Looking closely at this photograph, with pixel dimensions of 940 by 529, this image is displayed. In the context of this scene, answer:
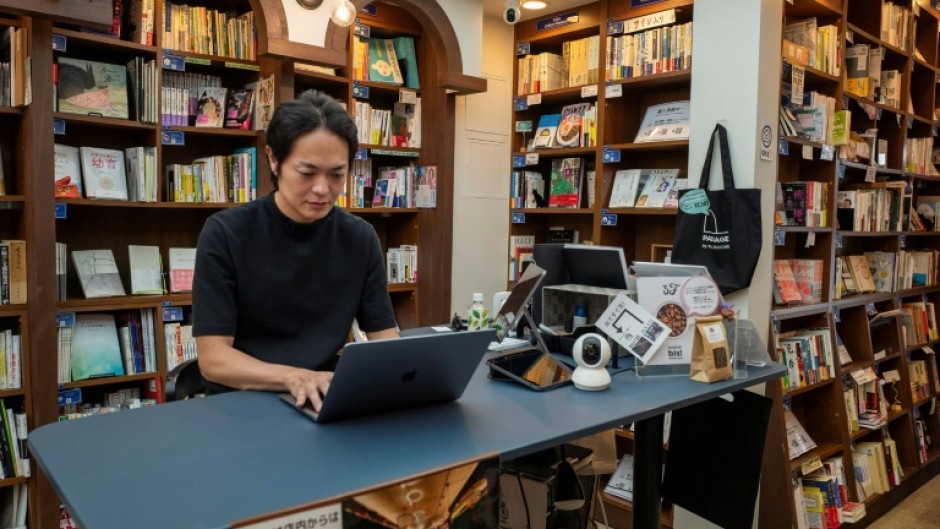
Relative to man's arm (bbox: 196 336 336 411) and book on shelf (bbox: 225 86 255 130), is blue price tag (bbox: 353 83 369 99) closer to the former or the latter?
book on shelf (bbox: 225 86 255 130)

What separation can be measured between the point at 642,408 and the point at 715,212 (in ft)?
5.02

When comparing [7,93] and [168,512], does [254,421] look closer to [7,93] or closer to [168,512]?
[168,512]

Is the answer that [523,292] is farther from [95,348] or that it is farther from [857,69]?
[857,69]

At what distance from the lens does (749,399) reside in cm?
228

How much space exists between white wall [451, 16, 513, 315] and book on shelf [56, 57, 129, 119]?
2.00 metres

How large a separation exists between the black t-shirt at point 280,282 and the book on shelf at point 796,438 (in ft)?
7.50

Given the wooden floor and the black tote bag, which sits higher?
the black tote bag

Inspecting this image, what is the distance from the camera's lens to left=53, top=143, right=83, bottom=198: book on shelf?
9.97 ft

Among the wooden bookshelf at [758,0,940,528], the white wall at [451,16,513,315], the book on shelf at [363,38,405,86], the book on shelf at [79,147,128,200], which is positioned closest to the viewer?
the book on shelf at [79,147,128,200]

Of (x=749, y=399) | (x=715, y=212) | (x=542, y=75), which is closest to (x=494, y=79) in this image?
(x=542, y=75)

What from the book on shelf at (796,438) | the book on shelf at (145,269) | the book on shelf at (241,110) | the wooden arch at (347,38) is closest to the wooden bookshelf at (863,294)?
the book on shelf at (796,438)

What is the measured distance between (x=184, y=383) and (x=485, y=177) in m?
2.98

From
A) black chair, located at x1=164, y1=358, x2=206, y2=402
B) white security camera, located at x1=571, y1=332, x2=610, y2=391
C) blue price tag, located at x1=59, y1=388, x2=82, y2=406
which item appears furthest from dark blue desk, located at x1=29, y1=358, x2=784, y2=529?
blue price tag, located at x1=59, y1=388, x2=82, y2=406

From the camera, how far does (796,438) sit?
332 centimetres
